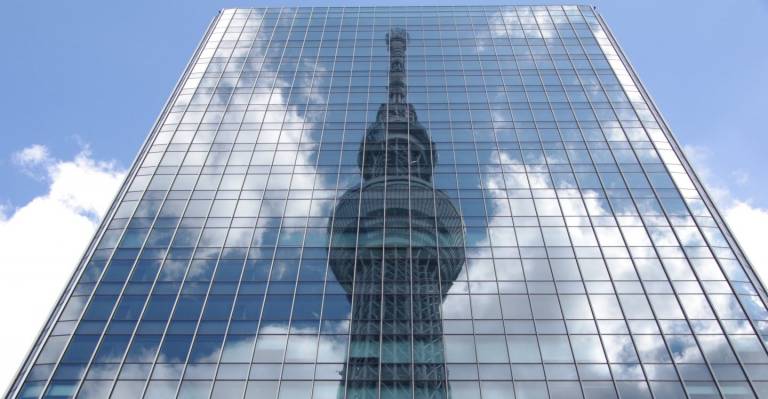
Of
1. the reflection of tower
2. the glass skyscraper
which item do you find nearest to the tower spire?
the glass skyscraper

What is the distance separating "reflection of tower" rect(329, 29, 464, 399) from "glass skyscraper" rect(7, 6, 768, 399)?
5.5 inches

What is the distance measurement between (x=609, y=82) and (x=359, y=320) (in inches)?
1334

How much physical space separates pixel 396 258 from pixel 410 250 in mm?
1302

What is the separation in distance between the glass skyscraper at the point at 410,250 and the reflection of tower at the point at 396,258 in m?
0.14

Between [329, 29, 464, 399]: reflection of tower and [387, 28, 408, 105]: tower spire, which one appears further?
[387, 28, 408, 105]: tower spire

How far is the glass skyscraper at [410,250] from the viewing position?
34.8 m

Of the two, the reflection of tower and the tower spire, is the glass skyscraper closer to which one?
the reflection of tower

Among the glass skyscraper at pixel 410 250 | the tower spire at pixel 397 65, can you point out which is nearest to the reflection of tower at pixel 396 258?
the glass skyscraper at pixel 410 250

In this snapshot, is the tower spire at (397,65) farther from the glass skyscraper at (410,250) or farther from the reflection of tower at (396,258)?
the reflection of tower at (396,258)

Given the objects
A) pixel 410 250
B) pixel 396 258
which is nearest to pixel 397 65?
pixel 410 250

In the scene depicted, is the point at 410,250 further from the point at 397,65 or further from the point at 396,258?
the point at 397,65

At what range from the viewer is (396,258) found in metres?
41.5

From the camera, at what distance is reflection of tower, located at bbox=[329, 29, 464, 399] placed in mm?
35188

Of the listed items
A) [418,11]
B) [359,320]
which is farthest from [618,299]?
[418,11]
